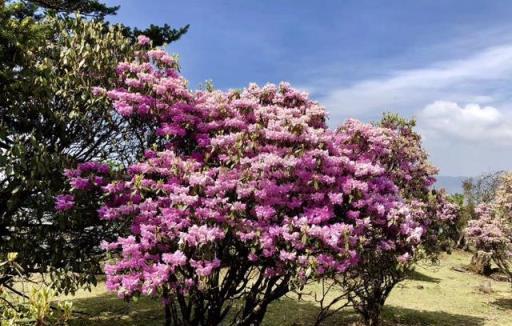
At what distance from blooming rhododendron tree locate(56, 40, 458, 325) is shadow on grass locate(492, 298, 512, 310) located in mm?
13931

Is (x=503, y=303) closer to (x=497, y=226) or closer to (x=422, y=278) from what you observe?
(x=497, y=226)

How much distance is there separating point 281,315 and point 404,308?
579 centimetres

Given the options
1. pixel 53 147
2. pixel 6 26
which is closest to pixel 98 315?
pixel 53 147

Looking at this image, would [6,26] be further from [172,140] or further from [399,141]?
[399,141]

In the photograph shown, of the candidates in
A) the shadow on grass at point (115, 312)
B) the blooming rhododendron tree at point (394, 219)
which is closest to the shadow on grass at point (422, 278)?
the blooming rhododendron tree at point (394, 219)

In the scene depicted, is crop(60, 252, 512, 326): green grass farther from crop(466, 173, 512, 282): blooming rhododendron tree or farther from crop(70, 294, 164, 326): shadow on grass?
crop(466, 173, 512, 282): blooming rhododendron tree

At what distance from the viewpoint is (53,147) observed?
38.2ft

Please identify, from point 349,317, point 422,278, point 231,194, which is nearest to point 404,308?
point 349,317

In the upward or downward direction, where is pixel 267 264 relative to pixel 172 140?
downward

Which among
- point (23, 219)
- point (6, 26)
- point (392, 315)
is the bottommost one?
point (392, 315)

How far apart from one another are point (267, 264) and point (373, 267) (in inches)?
177

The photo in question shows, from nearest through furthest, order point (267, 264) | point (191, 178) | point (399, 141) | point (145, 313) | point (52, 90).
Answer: point (191, 178)
point (267, 264)
point (52, 90)
point (399, 141)
point (145, 313)

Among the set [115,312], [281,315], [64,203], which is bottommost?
[281,315]

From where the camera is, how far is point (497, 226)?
74.9 ft
